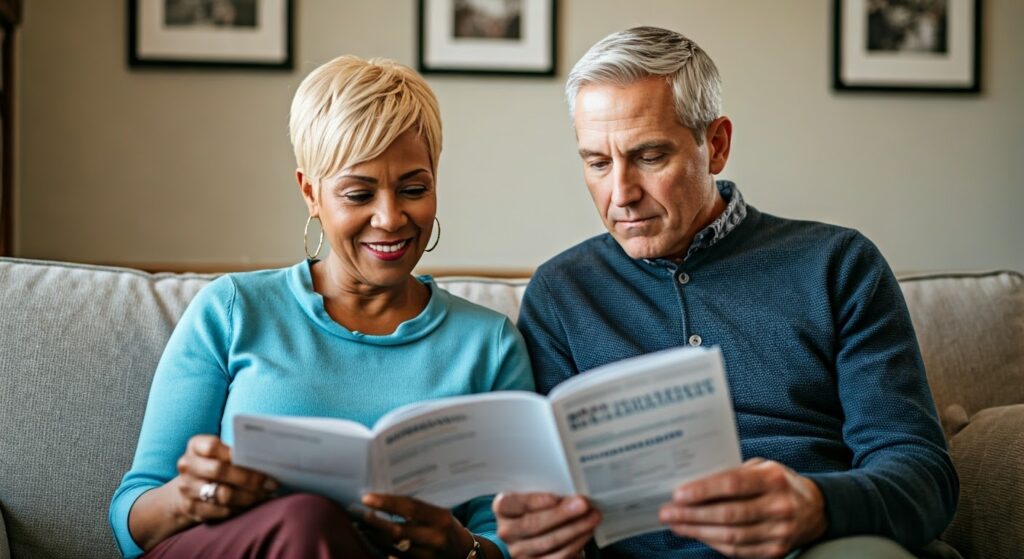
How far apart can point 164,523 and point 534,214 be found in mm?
1904

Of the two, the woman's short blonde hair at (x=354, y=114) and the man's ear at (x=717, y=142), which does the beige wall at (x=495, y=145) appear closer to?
the man's ear at (x=717, y=142)

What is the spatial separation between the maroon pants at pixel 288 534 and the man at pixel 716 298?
56 centimetres

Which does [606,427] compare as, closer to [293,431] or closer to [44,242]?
[293,431]

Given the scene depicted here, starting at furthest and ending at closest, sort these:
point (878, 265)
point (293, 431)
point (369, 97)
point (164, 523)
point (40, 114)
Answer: point (40, 114)
point (878, 265)
point (369, 97)
point (164, 523)
point (293, 431)

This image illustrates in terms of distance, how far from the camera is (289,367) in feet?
5.04

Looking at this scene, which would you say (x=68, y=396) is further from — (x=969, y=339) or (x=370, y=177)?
(x=969, y=339)

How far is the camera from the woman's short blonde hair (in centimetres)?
151

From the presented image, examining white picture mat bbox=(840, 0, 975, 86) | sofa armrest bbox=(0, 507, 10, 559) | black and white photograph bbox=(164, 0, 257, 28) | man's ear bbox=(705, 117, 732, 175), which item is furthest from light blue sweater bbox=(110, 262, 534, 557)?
white picture mat bbox=(840, 0, 975, 86)

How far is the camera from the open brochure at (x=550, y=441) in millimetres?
1124

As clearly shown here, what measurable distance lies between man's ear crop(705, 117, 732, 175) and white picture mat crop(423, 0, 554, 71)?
1334 mm

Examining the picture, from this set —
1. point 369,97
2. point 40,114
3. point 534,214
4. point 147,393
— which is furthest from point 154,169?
point 369,97

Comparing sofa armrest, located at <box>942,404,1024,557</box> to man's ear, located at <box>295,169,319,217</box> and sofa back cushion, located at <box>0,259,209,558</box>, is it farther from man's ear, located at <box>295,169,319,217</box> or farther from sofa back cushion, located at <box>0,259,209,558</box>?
sofa back cushion, located at <box>0,259,209,558</box>

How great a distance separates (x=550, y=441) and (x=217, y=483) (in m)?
0.40

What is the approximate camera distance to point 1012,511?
5.29 ft
